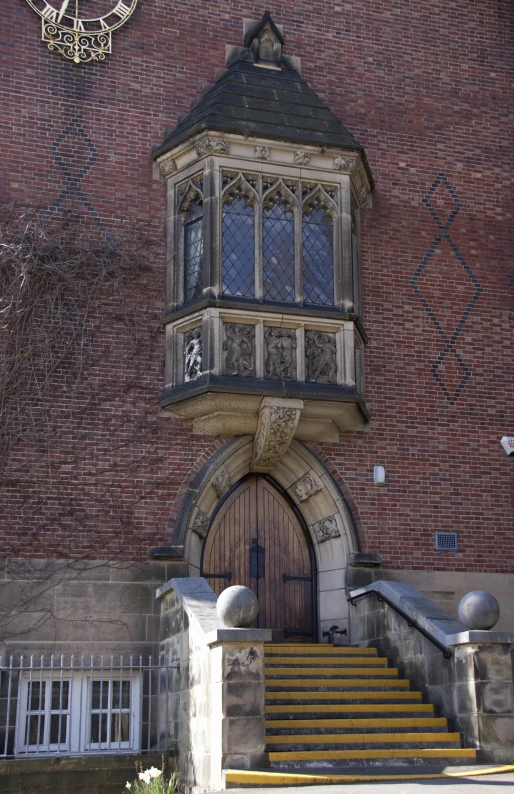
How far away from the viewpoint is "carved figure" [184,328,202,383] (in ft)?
40.6

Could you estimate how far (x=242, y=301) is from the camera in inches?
491

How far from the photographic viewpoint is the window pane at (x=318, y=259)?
13023 mm

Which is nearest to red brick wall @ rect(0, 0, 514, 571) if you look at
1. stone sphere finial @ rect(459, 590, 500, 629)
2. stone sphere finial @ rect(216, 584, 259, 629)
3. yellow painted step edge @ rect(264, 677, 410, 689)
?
yellow painted step edge @ rect(264, 677, 410, 689)

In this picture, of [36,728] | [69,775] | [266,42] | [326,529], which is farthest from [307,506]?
[266,42]

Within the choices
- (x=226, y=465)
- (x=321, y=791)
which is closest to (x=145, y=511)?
(x=226, y=465)

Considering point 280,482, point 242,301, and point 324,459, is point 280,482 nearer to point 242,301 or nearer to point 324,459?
point 324,459

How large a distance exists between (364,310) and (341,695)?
207 inches

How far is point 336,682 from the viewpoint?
10.6 m

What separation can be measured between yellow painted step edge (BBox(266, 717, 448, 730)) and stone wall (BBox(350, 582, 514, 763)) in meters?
0.23

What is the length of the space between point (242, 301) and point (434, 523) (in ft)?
12.1

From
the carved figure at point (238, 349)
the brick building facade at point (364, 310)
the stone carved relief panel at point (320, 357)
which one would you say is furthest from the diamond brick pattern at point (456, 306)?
the carved figure at point (238, 349)

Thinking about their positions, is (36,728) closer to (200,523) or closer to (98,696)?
(98,696)

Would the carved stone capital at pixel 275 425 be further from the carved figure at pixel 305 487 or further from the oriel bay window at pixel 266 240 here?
the oriel bay window at pixel 266 240

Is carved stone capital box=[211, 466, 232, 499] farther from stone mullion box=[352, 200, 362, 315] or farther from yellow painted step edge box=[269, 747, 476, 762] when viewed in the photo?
yellow painted step edge box=[269, 747, 476, 762]
